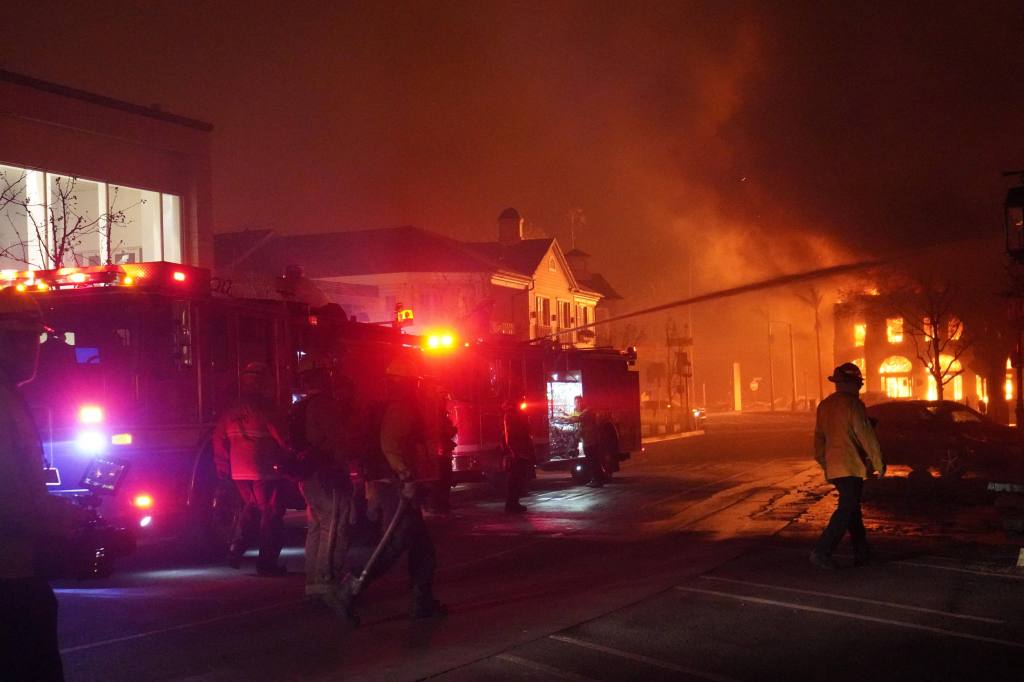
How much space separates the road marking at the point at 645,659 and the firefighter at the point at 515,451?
8.45 m

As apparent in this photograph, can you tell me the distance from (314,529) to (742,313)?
9584 centimetres

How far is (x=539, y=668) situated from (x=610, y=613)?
5.14 feet

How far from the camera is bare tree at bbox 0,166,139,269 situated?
21.1 meters

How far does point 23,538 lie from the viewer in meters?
3.59

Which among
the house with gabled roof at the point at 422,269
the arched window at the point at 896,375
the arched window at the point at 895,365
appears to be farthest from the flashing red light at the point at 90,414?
the arched window at the point at 895,365

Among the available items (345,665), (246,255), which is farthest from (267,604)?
(246,255)

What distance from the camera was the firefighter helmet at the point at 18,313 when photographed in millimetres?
3955

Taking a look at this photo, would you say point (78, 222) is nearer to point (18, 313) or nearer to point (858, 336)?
point (18, 313)

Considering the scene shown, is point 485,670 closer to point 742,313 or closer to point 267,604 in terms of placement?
point 267,604

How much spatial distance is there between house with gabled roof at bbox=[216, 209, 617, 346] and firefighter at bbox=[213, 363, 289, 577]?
38193 mm

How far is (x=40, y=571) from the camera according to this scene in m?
3.67

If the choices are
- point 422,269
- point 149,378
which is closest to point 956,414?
point 149,378

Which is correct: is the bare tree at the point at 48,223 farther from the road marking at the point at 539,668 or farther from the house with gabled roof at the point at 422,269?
the house with gabled roof at the point at 422,269

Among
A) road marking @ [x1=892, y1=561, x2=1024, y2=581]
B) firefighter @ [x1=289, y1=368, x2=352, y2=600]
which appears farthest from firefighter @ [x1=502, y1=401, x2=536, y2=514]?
road marking @ [x1=892, y1=561, x2=1024, y2=581]
